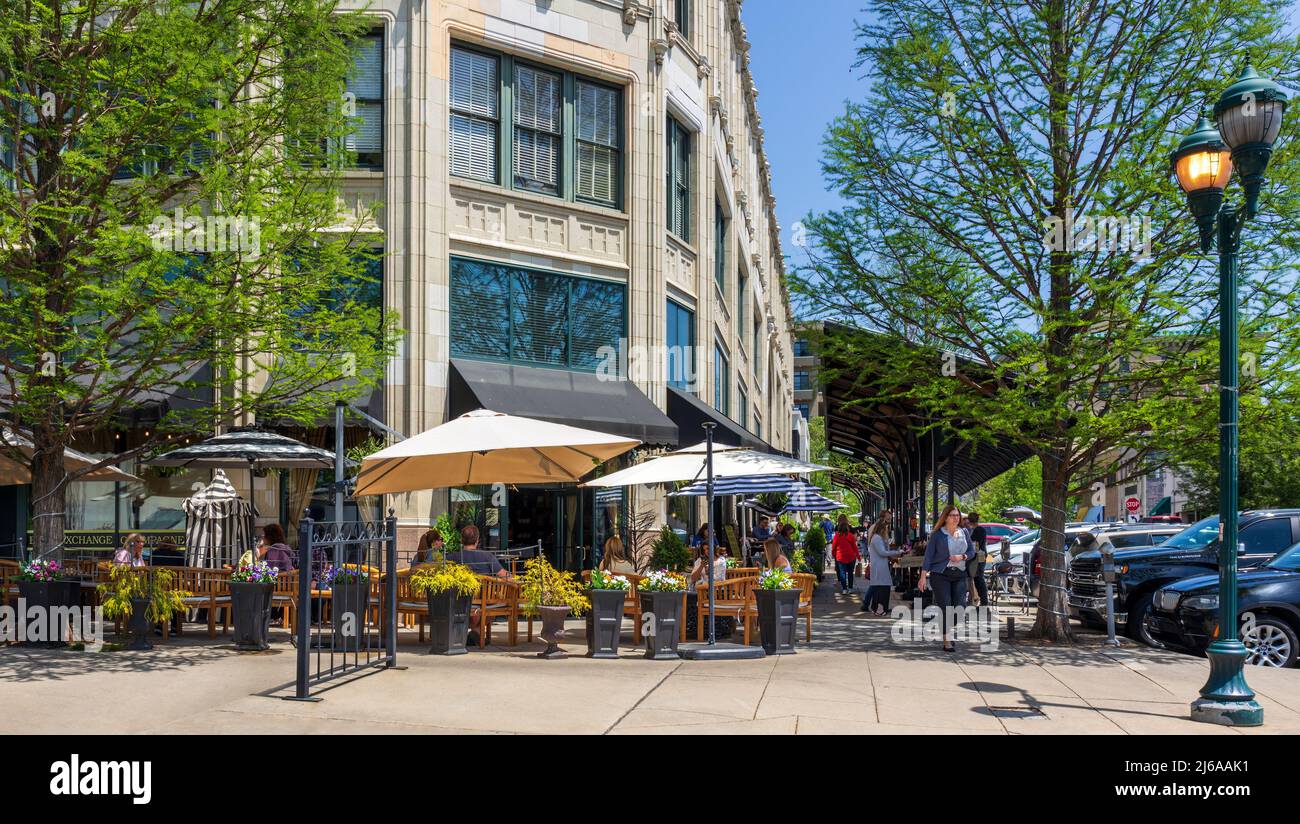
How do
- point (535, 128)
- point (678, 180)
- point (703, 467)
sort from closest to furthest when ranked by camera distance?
point (703, 467)
point (535, 128)
point (678, 180)

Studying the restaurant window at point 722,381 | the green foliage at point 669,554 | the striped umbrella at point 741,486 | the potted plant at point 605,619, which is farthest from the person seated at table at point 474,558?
the restaurant window at point 722,381

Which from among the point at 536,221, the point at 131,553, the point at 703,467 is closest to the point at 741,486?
the point at 703,467

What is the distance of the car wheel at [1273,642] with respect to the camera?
13773mm

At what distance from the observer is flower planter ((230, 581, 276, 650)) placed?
1265 centimetres

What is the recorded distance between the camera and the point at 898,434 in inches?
1414

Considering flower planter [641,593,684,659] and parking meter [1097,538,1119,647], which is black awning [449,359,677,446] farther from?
parking meter [1097,538,1119,647]

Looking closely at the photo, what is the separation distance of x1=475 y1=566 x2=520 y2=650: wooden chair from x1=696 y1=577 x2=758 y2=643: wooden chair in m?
2.07

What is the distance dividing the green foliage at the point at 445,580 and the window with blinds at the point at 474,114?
9.94 meters

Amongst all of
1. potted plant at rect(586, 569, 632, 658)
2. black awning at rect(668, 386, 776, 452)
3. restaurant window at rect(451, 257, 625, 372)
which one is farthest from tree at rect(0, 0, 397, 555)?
black awning at rect(668, 386, 776, 452)

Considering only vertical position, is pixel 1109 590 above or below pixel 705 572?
below

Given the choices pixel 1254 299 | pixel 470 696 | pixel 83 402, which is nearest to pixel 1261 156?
pixel 1254 299

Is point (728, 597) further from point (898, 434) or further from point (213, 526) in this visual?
point (898, 434)

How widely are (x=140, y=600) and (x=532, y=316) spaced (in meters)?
10.2
